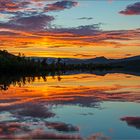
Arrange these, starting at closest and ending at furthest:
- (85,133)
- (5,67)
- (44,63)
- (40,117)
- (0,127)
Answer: (85,133) < (0,127) < (40,117) < (5,67) < (44,63)

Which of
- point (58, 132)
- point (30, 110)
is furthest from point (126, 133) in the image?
point (30, 110)

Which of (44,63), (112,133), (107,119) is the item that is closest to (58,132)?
(112,133)

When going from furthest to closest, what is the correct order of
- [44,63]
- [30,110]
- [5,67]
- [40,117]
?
[44,63] < [5,67] < [30,110] < [40,117]

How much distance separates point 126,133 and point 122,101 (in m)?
11.1

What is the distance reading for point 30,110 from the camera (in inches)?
832

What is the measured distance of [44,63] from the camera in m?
162

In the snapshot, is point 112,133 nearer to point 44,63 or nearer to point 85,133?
point 85,133

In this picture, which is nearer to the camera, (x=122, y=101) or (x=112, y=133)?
(x=112, y=133)

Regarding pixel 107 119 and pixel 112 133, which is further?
pixel 107 119

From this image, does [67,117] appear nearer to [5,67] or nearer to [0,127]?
[0,127]

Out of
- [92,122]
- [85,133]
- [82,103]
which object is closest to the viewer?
[85,133]

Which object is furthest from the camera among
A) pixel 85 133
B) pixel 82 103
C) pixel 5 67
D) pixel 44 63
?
pixel 44 63

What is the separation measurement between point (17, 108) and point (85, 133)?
28.0 ft

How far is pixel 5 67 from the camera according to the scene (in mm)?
107938
